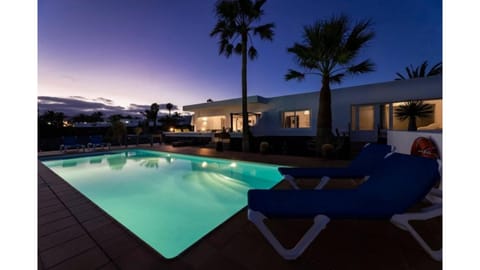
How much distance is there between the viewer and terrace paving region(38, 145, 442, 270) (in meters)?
1.79

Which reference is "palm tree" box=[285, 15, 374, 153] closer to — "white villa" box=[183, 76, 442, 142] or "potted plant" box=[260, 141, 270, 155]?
"potted plant" box=[260, 141, 270, 155]

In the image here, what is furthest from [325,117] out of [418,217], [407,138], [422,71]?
[422,71]

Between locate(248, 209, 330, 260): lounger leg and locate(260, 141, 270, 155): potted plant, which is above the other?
locate(260, 141, 270, 155): potted plant

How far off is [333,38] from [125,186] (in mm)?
8629

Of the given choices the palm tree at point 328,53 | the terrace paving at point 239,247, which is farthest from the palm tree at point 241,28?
the terrace paving at point 239,247

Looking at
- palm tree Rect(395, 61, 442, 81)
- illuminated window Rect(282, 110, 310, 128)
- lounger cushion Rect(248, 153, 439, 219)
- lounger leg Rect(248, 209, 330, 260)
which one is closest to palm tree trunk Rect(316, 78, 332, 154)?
lounger cushion Rect(248, 153, 439, 219)

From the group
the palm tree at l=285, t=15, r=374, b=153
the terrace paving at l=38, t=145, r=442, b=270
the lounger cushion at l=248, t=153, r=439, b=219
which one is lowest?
→ the terrace paving at l=38, t=145, r=442, b=270

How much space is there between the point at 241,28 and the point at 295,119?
7729mm

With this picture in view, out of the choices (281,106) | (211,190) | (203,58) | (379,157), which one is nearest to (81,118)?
(203,58)

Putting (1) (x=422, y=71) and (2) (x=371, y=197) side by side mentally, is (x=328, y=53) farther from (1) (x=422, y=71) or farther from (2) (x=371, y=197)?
(1) (x=422, y=71)

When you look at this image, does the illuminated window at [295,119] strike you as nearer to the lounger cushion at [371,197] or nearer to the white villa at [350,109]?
the white villa at [350,109]

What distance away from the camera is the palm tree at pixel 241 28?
31.0 ft

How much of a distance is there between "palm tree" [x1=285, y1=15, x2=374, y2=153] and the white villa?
13.5 feet
